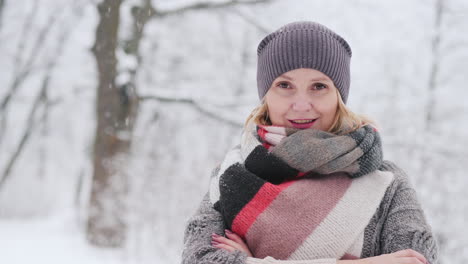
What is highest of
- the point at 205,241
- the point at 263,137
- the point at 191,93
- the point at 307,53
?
the point at 307,53

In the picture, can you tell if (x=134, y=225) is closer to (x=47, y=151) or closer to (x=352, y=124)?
(x=352, y=124)

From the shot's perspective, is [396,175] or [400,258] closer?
[400,258]

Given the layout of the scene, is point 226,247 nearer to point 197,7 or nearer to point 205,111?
point 205,111

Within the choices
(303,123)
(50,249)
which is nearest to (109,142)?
(50,249)

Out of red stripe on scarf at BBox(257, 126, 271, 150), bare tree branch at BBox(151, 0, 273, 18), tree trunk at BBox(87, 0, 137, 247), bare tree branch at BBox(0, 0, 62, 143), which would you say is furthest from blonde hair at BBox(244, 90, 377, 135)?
bare tree branch at BBox(0, 0, 62, 143)

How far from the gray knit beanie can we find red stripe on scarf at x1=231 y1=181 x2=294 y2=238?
0.42 meters

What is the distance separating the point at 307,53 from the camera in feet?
4.79

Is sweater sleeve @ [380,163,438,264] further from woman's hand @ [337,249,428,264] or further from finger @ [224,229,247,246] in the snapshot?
finger @ [224,229,247,246]

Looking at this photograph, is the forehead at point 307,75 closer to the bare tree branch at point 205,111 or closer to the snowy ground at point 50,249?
the bare tree branch at point 205,111

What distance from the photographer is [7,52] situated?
1352 centimetres

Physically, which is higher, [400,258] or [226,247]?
[400,258]

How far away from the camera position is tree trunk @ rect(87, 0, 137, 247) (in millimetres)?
7105

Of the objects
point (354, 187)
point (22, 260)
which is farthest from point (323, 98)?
point (22, 260)

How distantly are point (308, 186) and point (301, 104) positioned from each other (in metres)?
0.29
